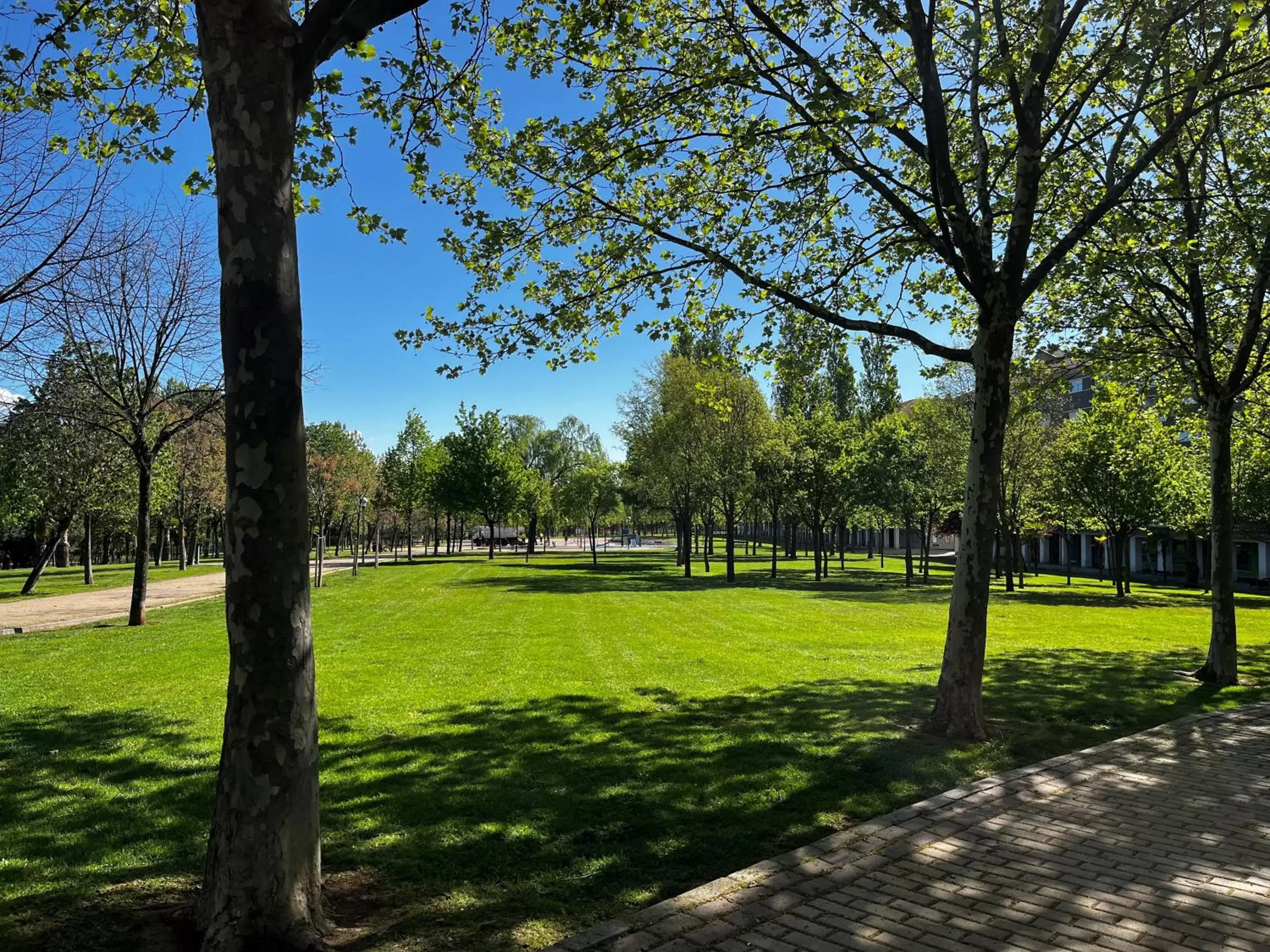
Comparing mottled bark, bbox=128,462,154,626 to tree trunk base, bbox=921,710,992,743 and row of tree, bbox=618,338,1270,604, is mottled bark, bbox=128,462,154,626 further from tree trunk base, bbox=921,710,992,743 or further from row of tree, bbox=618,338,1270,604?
row of tree, bbox=618,338,1270,604

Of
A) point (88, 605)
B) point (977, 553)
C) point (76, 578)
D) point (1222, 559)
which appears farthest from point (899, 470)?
point (76, 578)

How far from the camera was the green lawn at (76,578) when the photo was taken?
85.8 ft

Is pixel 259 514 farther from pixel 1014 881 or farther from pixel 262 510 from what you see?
pixel 1014 881

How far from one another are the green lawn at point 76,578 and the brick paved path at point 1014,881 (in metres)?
26.3

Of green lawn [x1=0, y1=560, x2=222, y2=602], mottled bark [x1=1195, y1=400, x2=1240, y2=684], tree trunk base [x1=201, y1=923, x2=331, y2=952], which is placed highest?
mottled bark [x1=1195, y1=400, x2=1240, y2=684]

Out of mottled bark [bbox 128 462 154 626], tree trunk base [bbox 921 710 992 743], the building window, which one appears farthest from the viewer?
the building window

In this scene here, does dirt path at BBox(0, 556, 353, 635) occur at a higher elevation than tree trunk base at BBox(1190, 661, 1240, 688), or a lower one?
lower

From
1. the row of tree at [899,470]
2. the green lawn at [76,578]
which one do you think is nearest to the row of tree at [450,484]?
the green lawn at [76,578]

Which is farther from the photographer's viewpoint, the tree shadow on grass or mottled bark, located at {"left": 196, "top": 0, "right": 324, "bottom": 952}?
the tree shadow on grass

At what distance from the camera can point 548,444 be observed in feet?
269

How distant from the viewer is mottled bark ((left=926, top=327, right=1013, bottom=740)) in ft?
24.2

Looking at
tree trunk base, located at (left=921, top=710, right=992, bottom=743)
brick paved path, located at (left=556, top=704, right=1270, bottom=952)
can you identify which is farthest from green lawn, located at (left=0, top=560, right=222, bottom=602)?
brick paved path, located at (left=556, top=704, right=1270, bottom=952)

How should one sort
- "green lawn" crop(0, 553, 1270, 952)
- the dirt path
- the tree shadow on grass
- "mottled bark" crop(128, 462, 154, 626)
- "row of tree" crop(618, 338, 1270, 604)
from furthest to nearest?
1. "row of tree" crop(618, 338, 1270, 604)
2. the dirt path
3. "mottled bark" crop(128, 462, 154, 626)
4. "green lawn" crop(0, 553, 1270, 952)
5. the tree shadow on grass

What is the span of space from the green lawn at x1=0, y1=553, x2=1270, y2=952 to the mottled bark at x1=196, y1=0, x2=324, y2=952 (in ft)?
1.53
